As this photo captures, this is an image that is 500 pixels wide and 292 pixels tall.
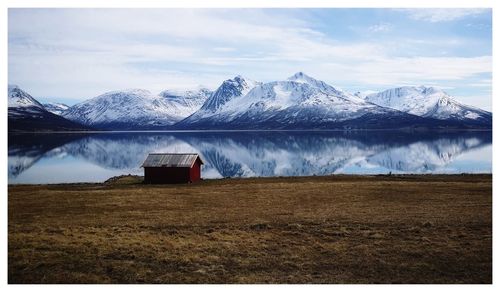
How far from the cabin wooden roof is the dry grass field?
18889 millimetres

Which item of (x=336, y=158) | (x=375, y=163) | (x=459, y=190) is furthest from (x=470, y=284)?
(x=336, y=158)

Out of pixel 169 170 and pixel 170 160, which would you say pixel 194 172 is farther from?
pixel 169 170

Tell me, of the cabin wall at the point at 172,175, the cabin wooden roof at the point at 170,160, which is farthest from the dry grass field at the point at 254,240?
the cabin wooden roof at the point at 170,160

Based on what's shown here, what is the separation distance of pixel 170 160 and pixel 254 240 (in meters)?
36.4

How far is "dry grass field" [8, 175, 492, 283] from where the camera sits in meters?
19.4

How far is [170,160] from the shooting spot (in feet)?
194

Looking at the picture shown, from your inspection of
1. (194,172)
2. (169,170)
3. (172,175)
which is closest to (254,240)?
(172,175)

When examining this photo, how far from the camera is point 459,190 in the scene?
4281 cm

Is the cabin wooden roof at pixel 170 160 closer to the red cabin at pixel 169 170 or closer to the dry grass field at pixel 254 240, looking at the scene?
the red cabin at pixel 169 170

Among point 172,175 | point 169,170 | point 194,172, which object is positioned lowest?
point 172,175

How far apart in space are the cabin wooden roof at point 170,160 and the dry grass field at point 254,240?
18.9m

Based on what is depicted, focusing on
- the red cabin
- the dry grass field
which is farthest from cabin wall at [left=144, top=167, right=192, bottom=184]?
the dry grass field
